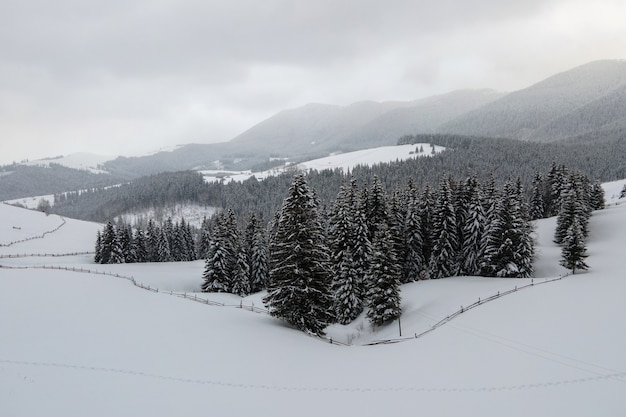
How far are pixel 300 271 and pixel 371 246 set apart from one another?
1351 centimetres

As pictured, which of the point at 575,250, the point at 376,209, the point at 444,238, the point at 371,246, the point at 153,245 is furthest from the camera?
the point at 153,245

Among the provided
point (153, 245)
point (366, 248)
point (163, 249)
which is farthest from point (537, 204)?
point (153, 245)

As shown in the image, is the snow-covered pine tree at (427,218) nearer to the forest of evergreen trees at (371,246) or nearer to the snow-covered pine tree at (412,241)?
the forest of evergreen trees at (371,246)

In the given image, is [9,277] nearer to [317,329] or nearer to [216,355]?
[216,355]

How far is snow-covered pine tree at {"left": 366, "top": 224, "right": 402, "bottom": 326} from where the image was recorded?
37.9 metres

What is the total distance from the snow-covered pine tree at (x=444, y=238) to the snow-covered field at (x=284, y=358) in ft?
44.4

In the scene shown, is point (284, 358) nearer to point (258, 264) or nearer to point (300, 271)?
point (300, 271)

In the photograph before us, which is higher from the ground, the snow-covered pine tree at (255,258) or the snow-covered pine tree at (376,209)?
the snow-covered pine tree at (376,209)

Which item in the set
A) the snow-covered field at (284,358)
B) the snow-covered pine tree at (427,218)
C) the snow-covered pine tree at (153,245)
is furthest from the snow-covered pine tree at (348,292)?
the snow-covered pine tree at (153,245)

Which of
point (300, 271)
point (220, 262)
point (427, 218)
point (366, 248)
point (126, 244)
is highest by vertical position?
point (427, 218)

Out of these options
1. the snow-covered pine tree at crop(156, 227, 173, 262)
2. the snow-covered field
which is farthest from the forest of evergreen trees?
the snow-covered pine tree at crop(156, 227, 173, 262)

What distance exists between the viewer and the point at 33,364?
16109 millimetres

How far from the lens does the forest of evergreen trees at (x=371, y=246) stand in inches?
1287

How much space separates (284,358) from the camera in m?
23.1
